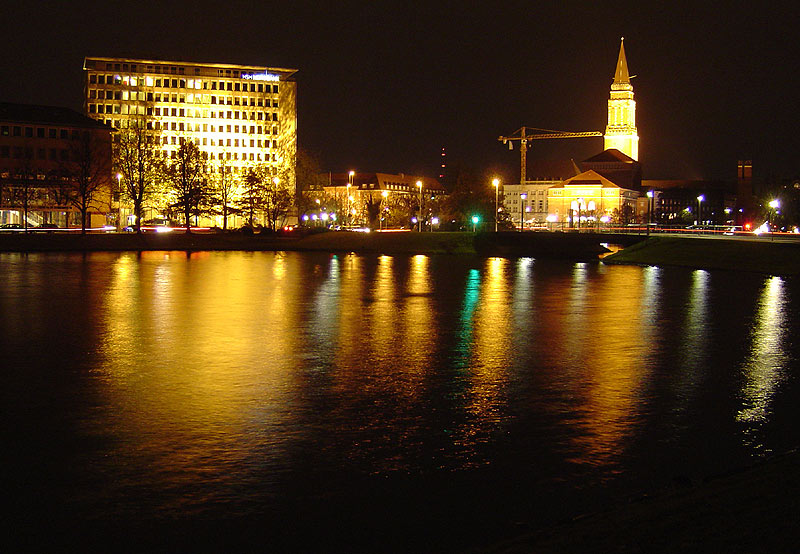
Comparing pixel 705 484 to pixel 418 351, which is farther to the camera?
pixel 418 351

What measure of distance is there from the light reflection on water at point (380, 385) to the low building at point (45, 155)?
83.6 m

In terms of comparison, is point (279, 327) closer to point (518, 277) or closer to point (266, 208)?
point (518, 277)

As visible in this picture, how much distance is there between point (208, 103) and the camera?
569ft

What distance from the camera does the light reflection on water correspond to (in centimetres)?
1038

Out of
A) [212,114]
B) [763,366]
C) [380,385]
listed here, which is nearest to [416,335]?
[380,385]

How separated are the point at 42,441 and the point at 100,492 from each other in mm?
2479

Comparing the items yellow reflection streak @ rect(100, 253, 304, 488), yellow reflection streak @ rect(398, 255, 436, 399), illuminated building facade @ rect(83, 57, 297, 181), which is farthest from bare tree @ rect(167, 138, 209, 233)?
yellow reflection streak @ rect(100, 253, 304, 488)

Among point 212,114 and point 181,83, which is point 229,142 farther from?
point 181,83

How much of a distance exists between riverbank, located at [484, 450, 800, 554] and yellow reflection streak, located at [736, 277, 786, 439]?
4416 millimetres

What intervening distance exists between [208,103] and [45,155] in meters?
53.2

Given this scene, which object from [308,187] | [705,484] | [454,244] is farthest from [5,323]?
[308,187]

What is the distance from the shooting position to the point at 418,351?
62.8ft

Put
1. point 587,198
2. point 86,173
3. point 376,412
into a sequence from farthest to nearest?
point 587,198, point 86,173, point 376,412

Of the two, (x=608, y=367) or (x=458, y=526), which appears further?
(x=608, y=367)
